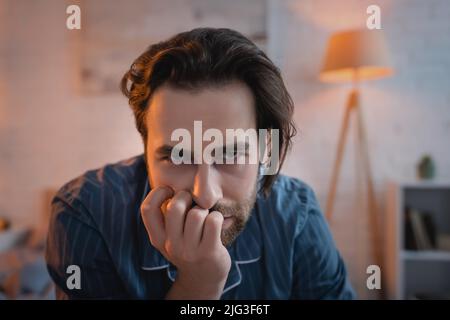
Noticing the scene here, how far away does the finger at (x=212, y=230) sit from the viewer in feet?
1.25

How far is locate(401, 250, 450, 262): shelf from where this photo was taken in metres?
0.95

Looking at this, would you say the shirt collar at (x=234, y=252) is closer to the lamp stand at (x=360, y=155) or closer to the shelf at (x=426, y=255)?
the lamp stand at (x=360, y=155)

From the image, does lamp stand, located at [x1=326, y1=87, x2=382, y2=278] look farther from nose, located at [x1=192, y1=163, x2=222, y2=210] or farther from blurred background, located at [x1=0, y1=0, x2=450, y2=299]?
nose, located at [x1=192, y1=163, x2=222, y2=210]

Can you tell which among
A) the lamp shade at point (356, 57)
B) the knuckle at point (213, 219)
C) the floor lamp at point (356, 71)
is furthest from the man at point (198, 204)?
the lamp shade at point (356, 57)

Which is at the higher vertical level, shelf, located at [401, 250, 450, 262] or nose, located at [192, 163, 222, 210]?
nose, located at [192, 163, 222, 210]

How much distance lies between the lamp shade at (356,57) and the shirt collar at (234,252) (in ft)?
1.54

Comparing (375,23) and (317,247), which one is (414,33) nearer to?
(375,23)

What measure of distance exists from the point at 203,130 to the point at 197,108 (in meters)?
0.03

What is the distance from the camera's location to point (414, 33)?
0.99 m

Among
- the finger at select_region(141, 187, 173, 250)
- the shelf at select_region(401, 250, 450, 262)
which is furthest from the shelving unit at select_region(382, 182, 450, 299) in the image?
the finger at select_region(141, 187, 173, 250)

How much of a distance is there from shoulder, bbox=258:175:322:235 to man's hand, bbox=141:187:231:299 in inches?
7.7

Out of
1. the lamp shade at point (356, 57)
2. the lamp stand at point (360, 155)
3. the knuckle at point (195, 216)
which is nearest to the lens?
the knuckle at point (195, 216)

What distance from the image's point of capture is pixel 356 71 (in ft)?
3.56
